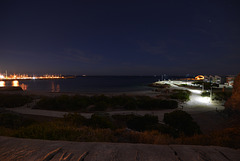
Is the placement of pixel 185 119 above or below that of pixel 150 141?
below

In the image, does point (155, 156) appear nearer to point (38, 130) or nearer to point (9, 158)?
point (9, 158)

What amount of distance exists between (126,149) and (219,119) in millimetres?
12167

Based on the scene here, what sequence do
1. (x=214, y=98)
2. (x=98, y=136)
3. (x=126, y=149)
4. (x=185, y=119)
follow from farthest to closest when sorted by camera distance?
1. (x=214, y=98)
2. (x=185, y=119)
3. (x=98, y=136)
4. (x=126, y=149)

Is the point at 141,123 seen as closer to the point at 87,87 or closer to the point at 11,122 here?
the point at 11,122

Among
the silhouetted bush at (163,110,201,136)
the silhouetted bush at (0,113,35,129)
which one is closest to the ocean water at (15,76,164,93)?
the silhouetted bush at (0,113,35,129)

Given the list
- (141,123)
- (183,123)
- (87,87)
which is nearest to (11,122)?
(141,123)

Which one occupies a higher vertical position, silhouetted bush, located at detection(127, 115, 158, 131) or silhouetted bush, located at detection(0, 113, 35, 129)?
silhouetted bush, located at detection(0, 113, 35, 129)

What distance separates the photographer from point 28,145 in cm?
259

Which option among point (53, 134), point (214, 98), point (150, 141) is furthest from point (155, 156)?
point (214, 98)

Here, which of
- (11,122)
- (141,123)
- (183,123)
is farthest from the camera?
(141,123)

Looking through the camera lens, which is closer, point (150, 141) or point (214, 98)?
point (150, 141)

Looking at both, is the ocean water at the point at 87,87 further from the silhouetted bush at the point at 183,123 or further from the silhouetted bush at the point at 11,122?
the silhouetted bush at the point at 183,123

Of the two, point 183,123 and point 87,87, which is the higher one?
point 183,123

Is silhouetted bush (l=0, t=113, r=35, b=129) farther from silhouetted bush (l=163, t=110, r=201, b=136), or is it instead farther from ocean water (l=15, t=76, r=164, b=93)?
ocean water (l=15, t=76, r=164, b=93)
